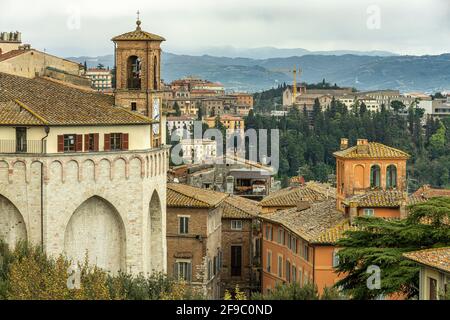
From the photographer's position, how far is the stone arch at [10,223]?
166ft

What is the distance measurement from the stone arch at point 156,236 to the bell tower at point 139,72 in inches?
99.5

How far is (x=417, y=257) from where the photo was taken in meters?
38.2

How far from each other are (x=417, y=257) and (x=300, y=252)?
20936 millimetres

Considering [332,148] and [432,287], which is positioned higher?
[432,287]

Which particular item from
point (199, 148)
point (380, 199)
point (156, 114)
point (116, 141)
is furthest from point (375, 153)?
point (199, 148)

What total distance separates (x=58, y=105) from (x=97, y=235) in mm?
4740

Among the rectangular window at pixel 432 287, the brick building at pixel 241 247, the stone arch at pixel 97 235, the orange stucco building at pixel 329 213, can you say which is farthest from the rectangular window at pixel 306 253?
the rectangular window at pixel 432 287

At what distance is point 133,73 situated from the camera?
55.7m

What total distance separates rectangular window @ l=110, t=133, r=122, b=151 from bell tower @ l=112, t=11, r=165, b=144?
8.20ft

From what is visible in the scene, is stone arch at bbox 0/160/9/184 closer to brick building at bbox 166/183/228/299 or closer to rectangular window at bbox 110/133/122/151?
rectangular window at bbox 110/133/122/151

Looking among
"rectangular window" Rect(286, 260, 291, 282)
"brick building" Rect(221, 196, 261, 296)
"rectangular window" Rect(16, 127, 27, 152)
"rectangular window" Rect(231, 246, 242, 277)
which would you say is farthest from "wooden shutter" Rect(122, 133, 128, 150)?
"rectangular window" Rect(231, 246, 242, 277)

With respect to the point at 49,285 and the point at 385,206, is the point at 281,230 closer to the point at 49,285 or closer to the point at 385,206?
the point at 385,206

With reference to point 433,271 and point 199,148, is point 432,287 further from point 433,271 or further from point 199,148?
point 199,148
